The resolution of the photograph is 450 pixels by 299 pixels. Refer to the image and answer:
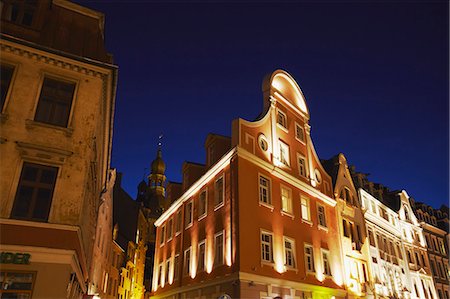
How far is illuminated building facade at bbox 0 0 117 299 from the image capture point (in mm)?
11117

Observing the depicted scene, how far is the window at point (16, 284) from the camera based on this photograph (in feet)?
34.3

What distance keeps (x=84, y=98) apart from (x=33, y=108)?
6.58ft

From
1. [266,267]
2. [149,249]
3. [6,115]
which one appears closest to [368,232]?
[266,267]

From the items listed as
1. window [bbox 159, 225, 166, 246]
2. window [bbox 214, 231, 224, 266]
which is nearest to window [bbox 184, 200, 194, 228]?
window [bbox 214, 231, 224, 266]

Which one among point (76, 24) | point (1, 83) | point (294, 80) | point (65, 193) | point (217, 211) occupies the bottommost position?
point (65, 193)

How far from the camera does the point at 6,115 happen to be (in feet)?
40.9

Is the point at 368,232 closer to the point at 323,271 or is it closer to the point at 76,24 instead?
the point at 323,271

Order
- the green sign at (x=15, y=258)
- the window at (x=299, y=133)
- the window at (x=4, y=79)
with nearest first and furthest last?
1. the green sign at (x=15, y=258)
2. the window at (x=4, y=79)
3. the window at (x=299, y=133)

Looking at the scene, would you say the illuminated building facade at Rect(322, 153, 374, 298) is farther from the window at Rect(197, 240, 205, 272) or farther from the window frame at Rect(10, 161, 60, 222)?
the window frame at Rect(10, 161, 60, 222)

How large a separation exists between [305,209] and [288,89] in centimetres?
1041

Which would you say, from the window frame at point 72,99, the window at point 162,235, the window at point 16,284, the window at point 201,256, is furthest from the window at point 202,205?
the window at point 16,284

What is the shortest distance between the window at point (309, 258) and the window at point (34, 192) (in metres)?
17.1

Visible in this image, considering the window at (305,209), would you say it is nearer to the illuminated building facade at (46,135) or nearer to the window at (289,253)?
the window at (289,253)

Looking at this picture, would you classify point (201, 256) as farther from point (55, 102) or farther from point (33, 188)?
point (55, 102)
